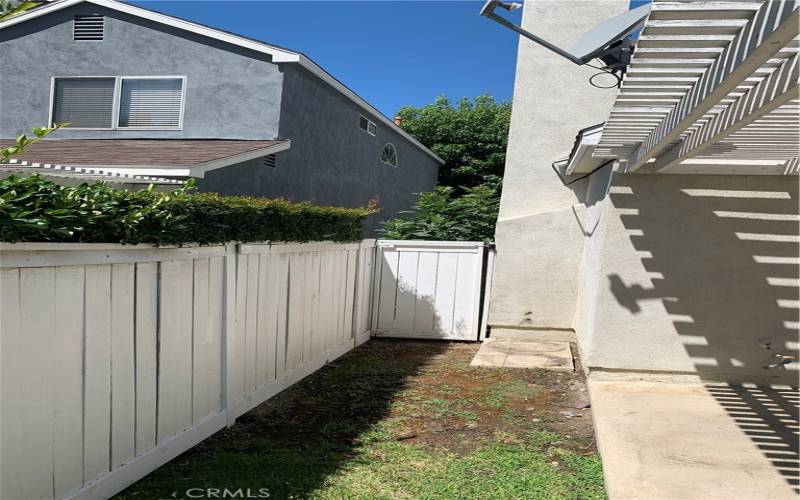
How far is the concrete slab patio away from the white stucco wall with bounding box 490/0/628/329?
0.53 meters

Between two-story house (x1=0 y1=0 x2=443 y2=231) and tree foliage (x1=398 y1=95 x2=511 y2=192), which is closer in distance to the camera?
two-story house (x1=0 y1=0 x2=443 y2=231)

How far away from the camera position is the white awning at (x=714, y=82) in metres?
2.38

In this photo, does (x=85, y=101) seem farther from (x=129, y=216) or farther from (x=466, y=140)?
(x=466, y=140)

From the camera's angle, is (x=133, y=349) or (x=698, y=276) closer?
(x=133, y=349)

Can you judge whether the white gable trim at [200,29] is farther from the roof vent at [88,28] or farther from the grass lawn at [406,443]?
the grass lawn at [406,443]

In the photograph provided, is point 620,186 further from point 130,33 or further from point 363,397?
point 130,33

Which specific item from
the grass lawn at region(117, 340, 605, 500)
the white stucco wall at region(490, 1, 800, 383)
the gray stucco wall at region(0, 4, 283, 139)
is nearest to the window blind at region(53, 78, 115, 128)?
the gray stucco wall at region(0, 4, 283, 139)

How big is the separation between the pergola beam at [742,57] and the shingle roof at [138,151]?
7.16 m

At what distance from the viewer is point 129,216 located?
3398 mm

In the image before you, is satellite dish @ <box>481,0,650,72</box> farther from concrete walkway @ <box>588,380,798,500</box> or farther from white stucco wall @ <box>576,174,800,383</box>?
concrete walkway @ <box>588,380,798,500</box>

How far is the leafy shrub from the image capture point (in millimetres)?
9805

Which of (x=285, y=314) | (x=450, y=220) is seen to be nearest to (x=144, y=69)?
(x=450, y=220)

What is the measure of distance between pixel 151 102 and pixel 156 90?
9.8 inches

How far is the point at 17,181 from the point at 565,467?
3724 millimetres
